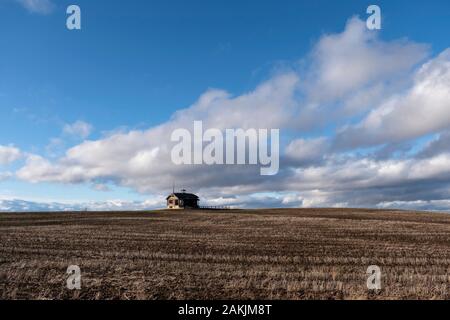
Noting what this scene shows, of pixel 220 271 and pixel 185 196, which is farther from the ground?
pixel 185 196

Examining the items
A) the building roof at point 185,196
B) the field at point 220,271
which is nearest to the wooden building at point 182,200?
the building roof at point 185,196

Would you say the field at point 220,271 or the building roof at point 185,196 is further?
the building roof at point 185,196

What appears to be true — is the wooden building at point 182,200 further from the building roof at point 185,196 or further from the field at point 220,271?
the field at point 220,271

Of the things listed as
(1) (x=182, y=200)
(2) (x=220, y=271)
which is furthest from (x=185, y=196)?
(2) (x=220, y=271)

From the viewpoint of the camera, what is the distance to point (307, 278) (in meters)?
17.1

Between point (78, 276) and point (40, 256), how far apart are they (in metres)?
8.00

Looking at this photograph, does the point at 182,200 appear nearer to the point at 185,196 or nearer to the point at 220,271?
the point at 185,196

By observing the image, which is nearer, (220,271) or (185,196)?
(220,271)

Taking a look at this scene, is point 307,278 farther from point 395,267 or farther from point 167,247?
point 167,247

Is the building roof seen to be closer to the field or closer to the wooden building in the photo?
the wooden building

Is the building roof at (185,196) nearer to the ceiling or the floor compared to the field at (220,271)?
nearer to the ceiling

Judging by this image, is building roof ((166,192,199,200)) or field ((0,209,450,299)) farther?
building roof ((166,192,199,200))

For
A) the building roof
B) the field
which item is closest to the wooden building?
the building roof
